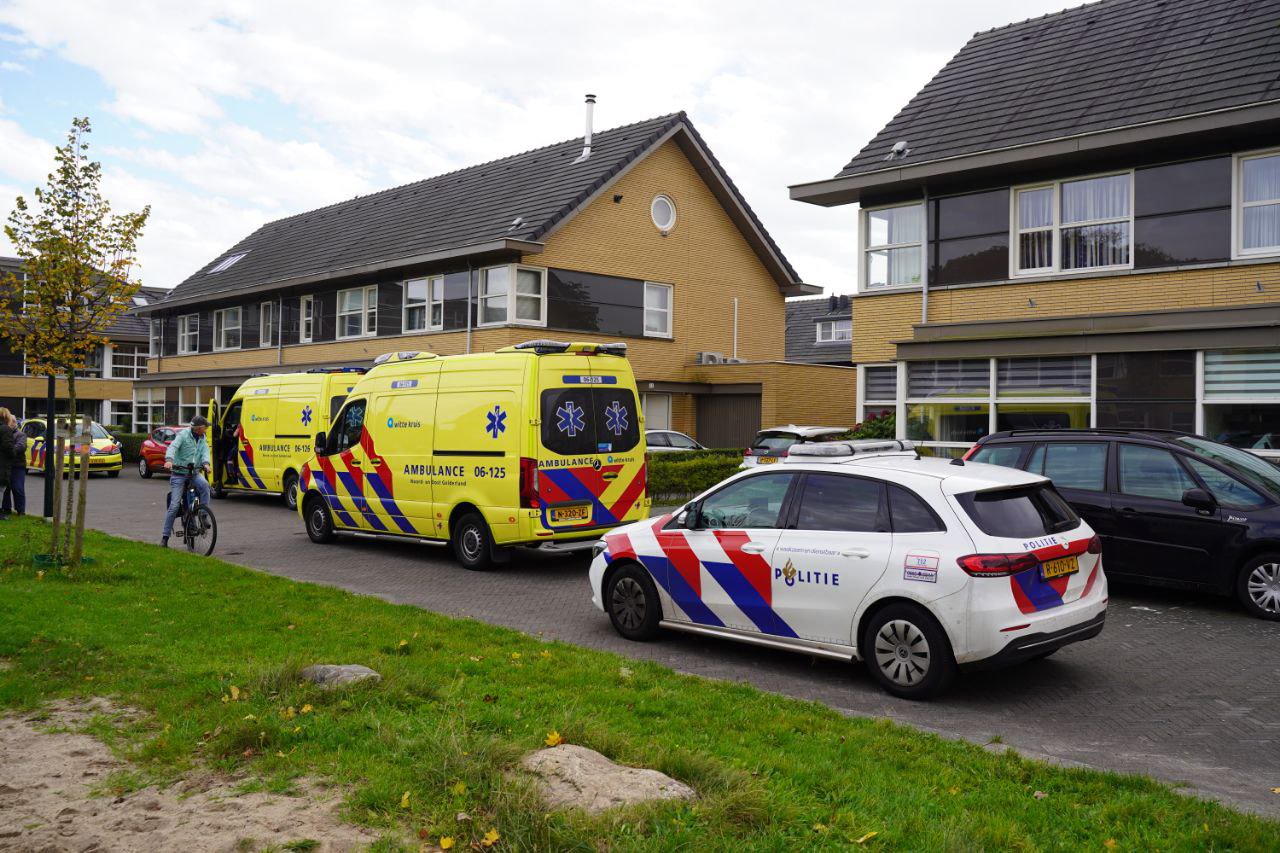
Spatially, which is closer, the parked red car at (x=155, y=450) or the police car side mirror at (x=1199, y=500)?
the police car side mirror at (x=1199, y=500)

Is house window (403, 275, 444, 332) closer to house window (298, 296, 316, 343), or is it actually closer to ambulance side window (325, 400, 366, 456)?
house window (298, 296, 316, 343)

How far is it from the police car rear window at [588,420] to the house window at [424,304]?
15322 mm

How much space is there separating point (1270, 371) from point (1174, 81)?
4810 millimetres

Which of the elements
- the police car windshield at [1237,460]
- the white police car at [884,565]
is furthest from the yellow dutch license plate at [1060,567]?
the police car windshield at [1237,460]

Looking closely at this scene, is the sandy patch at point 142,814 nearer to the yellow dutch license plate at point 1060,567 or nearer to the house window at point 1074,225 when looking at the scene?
the yellow dutch license plate at point 1060,567

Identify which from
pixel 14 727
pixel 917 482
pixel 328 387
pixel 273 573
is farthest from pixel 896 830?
pixel 328 387

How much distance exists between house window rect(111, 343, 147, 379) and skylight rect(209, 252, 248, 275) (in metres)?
17.0

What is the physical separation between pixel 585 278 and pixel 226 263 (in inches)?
791

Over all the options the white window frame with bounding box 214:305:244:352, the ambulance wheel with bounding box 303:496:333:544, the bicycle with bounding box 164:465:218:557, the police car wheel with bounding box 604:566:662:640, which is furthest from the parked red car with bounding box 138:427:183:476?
the police car wheel with bounding box 604:566:662:640

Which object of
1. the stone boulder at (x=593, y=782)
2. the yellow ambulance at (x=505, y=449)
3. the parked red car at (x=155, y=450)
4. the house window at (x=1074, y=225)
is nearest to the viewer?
the stone boulder at (x=593, y=782)

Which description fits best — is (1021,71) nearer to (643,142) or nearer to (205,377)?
(643,142)

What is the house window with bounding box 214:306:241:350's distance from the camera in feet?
117

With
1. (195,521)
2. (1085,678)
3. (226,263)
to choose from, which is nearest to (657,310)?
(195,521)

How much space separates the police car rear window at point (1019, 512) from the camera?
645cm
